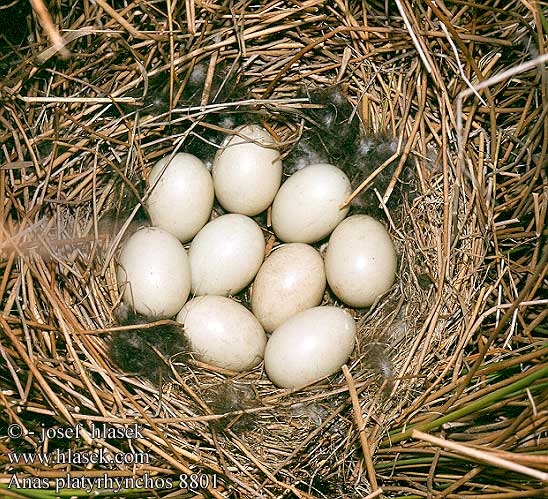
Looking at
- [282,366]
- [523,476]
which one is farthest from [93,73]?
[523,476]

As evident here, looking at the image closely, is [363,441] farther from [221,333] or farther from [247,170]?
[247,170]

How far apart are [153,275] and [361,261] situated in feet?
1.58

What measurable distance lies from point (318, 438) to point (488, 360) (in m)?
0.40

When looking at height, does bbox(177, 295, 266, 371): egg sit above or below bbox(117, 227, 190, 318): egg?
below

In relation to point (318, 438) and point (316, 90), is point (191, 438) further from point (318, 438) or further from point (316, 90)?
point (316, 90)

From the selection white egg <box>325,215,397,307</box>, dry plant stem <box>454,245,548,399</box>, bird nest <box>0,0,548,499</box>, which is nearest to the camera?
dry plant stem <box>454,245,548,399</box>

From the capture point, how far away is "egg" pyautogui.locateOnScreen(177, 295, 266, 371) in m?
1.46

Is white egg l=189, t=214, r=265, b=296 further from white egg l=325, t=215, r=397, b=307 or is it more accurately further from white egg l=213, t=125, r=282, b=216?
white egg l=325, t=215, r=397, b=307

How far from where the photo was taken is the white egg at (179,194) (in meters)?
1.55

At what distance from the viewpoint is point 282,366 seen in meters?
1.43

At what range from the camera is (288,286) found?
1.54m

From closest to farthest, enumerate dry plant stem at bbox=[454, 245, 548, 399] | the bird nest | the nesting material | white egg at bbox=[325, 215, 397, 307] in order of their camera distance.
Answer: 1. dry plant stem at bbox=[454, 245, 548, 399]
2. the bird nest
3. the nesting material
4. white egg at bbox=[325, 215, 397, 307]

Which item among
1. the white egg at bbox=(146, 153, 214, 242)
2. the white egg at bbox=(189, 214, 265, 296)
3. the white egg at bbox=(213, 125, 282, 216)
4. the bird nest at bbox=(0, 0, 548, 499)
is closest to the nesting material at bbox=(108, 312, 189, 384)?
the bird nest at bbox=(0, 0, 548, 499)

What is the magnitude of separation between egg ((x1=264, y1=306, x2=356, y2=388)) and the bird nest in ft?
0.15
